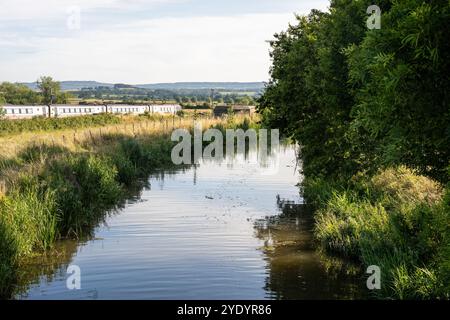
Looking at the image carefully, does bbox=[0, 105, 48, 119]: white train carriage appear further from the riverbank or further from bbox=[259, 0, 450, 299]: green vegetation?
bbox=[259, 0, 450, 299]: green vegetation

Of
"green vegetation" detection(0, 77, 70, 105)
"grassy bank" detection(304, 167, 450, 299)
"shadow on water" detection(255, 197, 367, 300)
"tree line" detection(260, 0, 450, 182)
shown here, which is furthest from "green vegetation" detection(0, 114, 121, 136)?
"green vegetation" detection(0, 77, 70, 105)

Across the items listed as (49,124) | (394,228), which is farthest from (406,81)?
(49,124)

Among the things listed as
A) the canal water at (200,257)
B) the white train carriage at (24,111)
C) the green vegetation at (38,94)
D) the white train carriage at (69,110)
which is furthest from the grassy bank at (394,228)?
the green vegetation at (38,94)

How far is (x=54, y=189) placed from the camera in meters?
16.2

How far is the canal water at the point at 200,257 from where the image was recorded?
11.3 meters

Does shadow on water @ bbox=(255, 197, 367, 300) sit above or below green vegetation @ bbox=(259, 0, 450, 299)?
below

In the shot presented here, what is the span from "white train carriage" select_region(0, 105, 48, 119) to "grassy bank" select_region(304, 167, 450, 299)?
72570mm

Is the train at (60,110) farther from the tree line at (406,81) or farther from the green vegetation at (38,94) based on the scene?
the tree line at (406,81)

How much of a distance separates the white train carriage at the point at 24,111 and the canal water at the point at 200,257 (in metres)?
68.5

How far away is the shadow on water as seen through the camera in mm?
11266

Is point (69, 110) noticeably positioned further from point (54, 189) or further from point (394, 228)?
point (394, 228)

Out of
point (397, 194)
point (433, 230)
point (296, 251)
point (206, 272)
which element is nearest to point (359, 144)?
point (397, 194)

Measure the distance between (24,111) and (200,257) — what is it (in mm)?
81616
